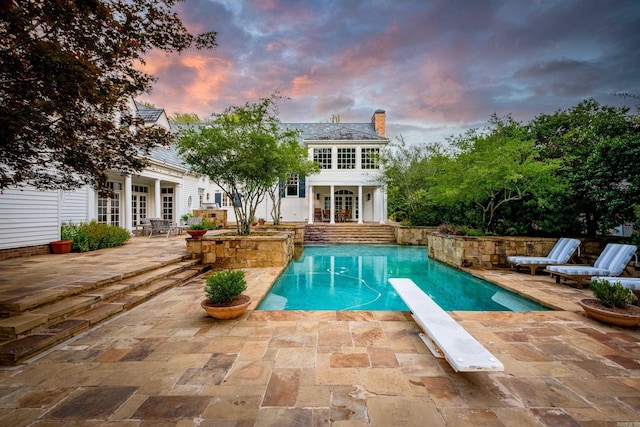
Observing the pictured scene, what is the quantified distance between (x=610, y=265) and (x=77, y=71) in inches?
371

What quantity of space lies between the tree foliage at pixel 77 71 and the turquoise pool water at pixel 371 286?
3.80 metres

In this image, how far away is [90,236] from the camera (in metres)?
8.24

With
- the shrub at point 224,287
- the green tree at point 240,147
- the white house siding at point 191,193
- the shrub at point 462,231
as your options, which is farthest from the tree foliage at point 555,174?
the white house siding at point 191,193

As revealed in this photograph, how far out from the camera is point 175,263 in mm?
6730

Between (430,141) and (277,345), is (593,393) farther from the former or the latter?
(430,141)

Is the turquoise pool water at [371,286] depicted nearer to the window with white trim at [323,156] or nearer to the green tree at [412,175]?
the green tree at [412,175]

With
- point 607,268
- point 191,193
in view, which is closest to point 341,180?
point 191,193

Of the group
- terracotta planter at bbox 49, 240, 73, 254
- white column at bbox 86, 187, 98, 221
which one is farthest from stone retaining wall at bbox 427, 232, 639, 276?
white column at bbox 86, 187, 98, 221

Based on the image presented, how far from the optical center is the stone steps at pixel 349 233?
1430 centimetres

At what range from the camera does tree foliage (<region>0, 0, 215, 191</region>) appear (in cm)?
264

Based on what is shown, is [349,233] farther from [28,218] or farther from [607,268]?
[28,218]

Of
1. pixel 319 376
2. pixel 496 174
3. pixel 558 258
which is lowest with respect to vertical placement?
pixel 319 376

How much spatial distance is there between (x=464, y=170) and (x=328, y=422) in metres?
8.58

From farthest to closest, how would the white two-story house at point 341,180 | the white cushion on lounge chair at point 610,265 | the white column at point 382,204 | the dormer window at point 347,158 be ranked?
the dormer window at point 347,158 < the white two-story house at point 341,180 < the white column at point 382,204 < the white cushion on lounge chair at point 610,265
